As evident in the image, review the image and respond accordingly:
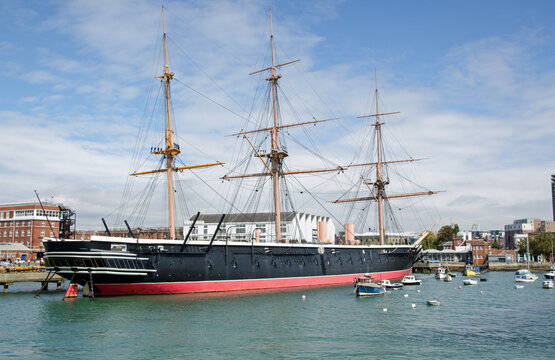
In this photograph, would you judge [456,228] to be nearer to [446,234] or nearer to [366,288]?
[446,234]

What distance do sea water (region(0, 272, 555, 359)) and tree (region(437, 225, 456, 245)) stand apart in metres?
94.4

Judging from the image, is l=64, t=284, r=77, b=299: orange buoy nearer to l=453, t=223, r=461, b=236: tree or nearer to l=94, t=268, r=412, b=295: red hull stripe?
l=94, t=268, r=412, b=295: red hull stripe

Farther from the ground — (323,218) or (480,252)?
(323,218)

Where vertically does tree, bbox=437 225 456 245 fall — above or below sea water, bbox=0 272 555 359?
above

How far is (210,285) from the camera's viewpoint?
41094mm

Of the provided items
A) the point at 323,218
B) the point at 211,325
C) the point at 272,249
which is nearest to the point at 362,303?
the point at 272,249

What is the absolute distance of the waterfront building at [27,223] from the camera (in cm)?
9456

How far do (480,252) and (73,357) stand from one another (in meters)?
97.1

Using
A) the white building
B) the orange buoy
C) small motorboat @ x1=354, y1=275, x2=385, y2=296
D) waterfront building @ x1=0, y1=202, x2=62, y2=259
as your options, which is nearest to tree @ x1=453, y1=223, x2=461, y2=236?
the white building

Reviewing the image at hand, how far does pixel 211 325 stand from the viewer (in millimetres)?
26766

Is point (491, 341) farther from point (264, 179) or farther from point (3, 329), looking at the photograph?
point (264, 179)

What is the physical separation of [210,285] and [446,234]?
105223 millimetres

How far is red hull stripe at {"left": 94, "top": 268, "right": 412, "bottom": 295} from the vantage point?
37.8 metres

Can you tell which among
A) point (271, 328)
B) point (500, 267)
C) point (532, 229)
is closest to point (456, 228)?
point (500, 267)
